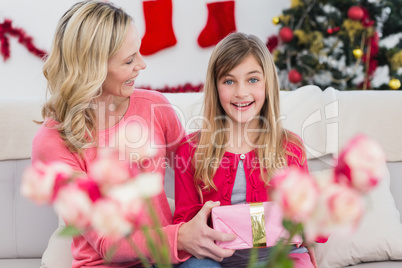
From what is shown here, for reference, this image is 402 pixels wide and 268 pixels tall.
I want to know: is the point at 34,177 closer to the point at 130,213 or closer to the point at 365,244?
the point at 130,213

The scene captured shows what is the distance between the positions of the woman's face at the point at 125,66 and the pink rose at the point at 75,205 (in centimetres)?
92

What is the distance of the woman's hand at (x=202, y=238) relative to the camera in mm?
1303

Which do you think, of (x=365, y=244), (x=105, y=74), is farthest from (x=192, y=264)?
(x=365, y=244)

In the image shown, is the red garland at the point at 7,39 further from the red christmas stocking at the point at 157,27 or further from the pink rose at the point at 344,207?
the pink rose at the point at 344,207

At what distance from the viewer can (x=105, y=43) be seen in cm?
138

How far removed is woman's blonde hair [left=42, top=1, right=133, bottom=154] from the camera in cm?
138

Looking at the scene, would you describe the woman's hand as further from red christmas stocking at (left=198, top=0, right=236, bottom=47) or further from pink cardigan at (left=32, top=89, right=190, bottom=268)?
red christmas stocking at (left=198, top=0, right=236, bottom=47)

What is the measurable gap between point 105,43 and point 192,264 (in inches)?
26.1

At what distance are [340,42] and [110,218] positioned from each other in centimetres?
285

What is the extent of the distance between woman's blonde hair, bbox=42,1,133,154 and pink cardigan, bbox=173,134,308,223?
311 millimetres

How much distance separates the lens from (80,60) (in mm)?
1388

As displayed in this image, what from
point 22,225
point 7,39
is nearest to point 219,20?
point 7,39

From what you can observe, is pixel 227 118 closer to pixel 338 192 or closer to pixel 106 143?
pixel 106 143

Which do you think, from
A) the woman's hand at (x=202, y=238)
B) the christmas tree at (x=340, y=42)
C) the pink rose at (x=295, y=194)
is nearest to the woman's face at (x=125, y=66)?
the woman's hand at (x=202, y=238)
